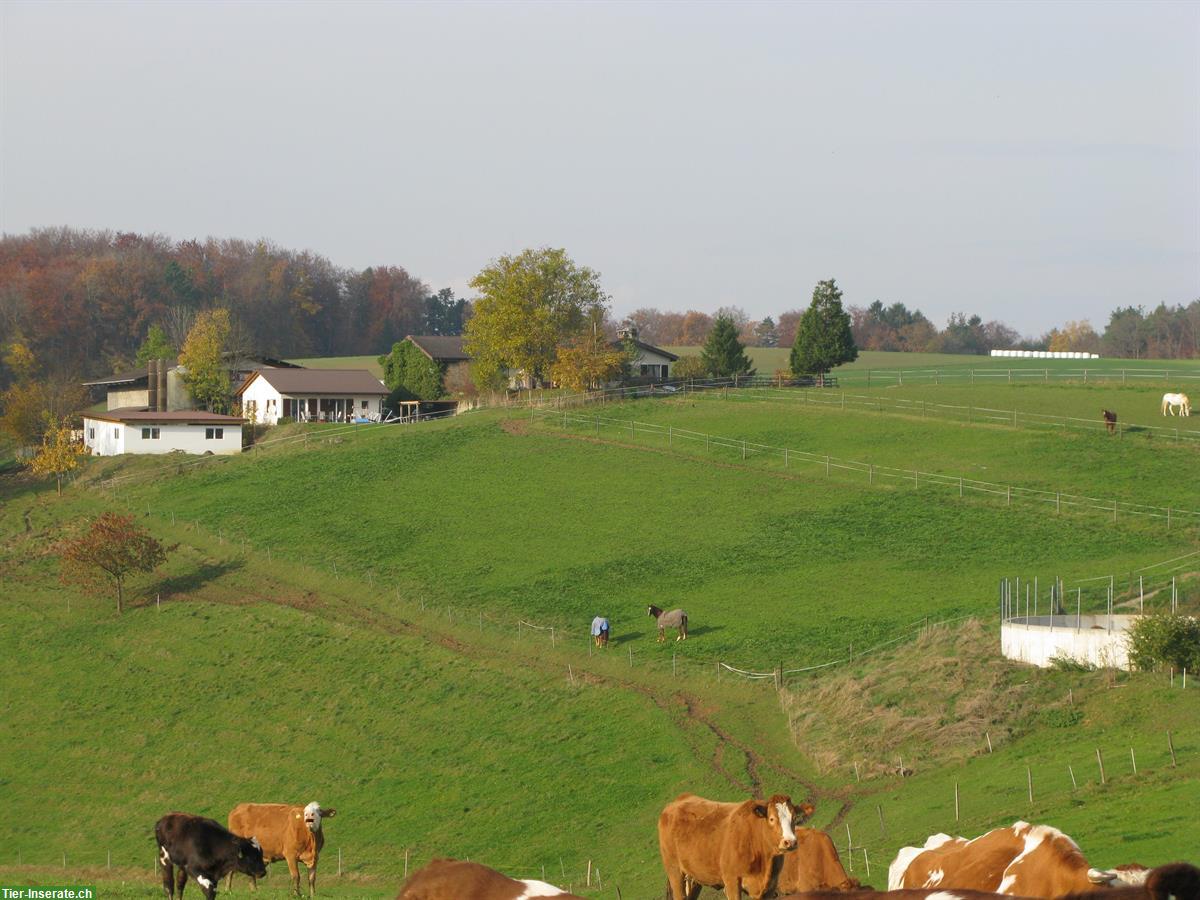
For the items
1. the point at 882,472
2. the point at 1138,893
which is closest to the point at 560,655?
the point at 882,472

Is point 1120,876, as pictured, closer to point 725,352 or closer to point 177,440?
point 177,440

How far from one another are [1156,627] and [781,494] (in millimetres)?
30476

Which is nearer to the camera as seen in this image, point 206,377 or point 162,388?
point 162,388

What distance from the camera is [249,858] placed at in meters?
21.9

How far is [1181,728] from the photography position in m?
28.8

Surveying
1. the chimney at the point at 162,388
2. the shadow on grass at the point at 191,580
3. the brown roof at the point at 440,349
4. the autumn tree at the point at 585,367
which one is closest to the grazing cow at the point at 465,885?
the shadow on grass at the point at 191,580

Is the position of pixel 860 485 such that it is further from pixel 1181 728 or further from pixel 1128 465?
pixel 1181 728

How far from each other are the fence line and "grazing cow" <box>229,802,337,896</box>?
132 ft

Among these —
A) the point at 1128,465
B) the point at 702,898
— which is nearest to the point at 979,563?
the point at 1128,465

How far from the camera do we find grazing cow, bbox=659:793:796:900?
17484 mm

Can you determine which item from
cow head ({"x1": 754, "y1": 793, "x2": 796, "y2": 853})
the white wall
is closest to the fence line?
the white wall

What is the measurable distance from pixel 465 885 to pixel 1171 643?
24170mm

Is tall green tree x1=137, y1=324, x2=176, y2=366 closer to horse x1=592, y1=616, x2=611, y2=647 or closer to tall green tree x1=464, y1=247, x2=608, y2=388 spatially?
tall green tree x1=464, y1=247, x2=608, y2=388

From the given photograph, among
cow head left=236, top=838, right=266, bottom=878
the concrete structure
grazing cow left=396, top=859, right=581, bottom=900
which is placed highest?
grazing cow left=396, top=859, right=581, bottom=900
